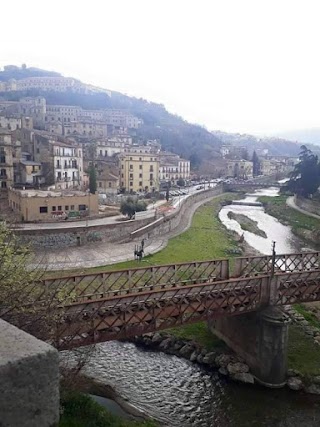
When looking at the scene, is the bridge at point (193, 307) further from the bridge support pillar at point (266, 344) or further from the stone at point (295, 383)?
the stone at point (295, 383)

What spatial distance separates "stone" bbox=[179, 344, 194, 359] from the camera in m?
23.4

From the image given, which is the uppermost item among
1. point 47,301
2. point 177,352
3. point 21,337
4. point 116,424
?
point 21,337

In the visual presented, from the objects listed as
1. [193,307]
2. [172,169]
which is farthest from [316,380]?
[172,169]

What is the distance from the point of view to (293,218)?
239 feet

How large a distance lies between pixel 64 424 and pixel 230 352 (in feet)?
41.0

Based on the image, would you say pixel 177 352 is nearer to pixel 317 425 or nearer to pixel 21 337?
pixel 317 425

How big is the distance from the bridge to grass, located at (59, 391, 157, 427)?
179 centimetres

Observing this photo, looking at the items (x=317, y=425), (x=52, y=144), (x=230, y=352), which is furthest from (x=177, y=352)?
(x=52, y=144)

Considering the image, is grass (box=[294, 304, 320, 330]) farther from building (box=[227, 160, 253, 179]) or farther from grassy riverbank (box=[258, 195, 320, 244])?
building (box=[227, 160, 253, 179])

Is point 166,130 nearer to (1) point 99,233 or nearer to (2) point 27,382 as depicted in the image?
(1) point 99,233

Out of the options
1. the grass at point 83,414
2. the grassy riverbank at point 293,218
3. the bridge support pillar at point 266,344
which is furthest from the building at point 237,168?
the grass at point 83,414

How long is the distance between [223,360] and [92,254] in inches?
815

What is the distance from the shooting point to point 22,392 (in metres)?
3.38

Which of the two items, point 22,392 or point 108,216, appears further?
point 108,216
